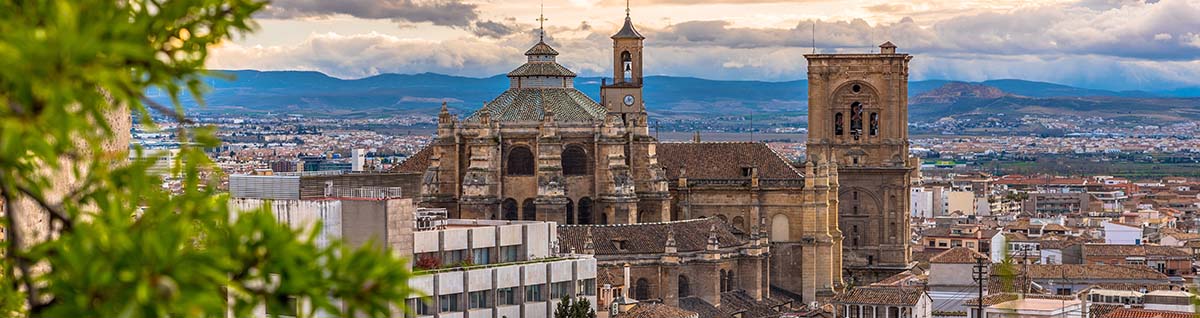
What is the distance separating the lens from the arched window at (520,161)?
269 ft

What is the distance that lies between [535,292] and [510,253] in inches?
47.6

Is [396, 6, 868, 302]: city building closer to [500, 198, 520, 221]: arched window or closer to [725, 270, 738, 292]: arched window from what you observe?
[500, 198, 520, 221]: arched window

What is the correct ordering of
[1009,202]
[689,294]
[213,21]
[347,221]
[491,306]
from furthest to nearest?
1. [1009,202]
2. [689,294]
3. [491,306]
4. [347,221]
5. [213,21]

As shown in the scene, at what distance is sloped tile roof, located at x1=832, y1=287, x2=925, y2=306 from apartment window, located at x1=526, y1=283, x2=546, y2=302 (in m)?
18.2

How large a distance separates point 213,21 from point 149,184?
1048 millimetres

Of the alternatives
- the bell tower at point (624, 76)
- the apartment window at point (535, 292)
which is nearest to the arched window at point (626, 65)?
the bell tower at point (624, 76)

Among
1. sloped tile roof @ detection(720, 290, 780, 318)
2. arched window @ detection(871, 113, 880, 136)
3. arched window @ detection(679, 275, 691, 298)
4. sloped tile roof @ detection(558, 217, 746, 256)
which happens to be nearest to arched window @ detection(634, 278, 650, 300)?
sloped tile roof @ detection(558, 217, 746, 256)

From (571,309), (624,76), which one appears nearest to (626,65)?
(624,76)

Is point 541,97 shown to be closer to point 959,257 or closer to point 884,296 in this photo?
point 959,257

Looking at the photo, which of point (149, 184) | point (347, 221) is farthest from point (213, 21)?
point (347, 221)

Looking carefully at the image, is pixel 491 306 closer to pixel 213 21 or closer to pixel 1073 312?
pixel 1073 312

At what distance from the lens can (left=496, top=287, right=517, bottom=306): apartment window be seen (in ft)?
163

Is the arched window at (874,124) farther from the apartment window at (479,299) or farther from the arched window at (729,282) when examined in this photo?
the apartment window at (479,299)

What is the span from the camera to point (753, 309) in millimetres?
77312
